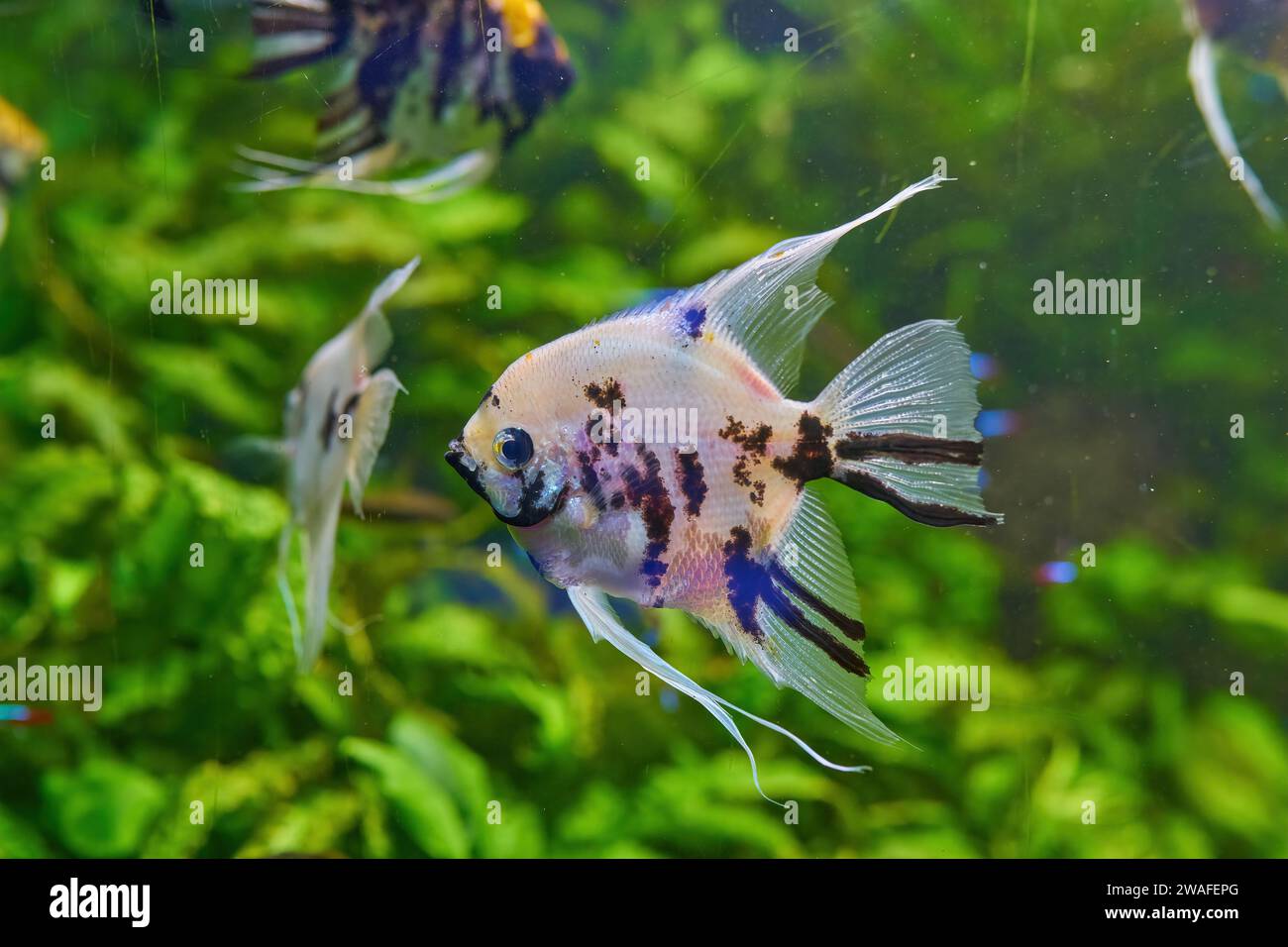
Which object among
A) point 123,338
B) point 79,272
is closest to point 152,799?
point 123,338

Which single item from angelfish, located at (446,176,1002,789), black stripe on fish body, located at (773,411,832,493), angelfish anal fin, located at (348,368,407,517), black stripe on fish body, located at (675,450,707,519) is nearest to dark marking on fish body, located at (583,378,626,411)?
angelfish, located at (446,176,1002,789)

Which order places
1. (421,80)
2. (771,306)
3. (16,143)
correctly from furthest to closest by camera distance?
1. (16,143)
2. (421,80)
3. (771,306)

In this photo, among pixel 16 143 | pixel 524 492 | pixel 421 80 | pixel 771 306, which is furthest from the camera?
pixel 16 143

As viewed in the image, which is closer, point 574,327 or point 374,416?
point 574,327

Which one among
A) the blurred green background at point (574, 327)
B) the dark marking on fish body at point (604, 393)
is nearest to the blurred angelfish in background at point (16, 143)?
the blurred green background at point (574, 327)

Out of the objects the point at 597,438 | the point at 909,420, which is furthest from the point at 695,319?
the point at 909,420

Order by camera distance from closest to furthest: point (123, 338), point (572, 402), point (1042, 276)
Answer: point (572, 402), point (1042, 276), point (123, 338)

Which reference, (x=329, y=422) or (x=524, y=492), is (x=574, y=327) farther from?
(x=329, y=422)
